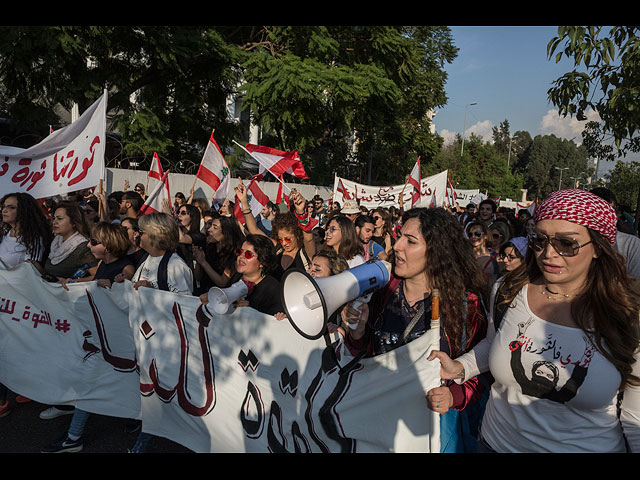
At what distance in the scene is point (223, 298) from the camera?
2.88m

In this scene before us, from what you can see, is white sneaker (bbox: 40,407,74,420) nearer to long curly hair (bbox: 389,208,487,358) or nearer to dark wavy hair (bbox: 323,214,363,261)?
dark wavy hair (bbox: 323,214,363,261)

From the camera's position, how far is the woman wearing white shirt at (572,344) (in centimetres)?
163

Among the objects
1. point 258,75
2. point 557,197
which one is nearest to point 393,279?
point 557,197

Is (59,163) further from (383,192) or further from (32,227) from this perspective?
(383,192)

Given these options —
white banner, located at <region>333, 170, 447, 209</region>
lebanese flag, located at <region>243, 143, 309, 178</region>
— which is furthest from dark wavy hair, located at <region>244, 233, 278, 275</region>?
white banner, located at <region>333, 170, 447, 209</region>

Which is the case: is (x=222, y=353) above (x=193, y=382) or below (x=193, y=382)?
→ above

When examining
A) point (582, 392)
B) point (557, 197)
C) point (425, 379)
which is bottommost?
point (425, 379)

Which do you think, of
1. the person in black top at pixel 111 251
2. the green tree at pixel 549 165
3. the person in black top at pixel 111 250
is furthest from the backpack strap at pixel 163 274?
the green tree at pixel 549 165

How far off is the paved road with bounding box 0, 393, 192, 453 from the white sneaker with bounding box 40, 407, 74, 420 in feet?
0.10

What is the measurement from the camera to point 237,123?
20.3 m

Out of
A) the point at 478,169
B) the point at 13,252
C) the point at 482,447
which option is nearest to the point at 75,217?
the point at 13,252

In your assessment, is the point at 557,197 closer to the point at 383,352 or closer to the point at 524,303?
the point at 524,303

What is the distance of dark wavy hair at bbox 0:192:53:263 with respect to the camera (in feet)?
14.8
